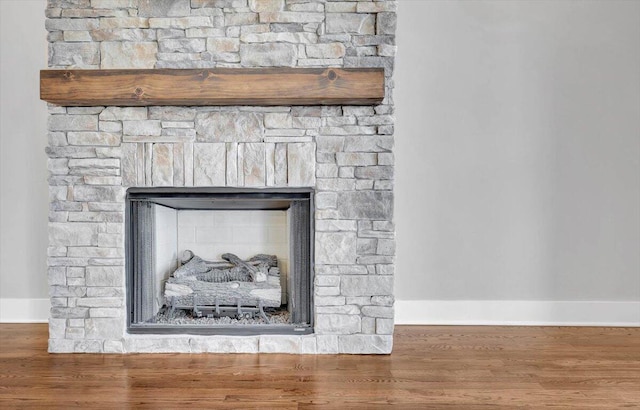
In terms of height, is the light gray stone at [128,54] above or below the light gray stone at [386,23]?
below

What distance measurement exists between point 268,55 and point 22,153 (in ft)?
5.77

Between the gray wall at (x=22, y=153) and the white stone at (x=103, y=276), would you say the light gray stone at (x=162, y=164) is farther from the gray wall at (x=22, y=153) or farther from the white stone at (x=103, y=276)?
the gray wall at (x=22, y=153)

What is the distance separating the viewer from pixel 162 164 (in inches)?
89.4

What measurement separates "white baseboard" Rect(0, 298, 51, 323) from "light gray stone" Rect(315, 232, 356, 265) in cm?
183

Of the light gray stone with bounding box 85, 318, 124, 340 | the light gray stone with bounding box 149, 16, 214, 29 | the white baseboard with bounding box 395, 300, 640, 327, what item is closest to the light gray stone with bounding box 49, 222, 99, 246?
the light gray stone with bounding box 85, 318, 124, 340

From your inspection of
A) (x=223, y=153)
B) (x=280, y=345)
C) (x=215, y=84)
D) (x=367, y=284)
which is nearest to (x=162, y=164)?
(x=223, y=153)

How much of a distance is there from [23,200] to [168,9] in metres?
1.57

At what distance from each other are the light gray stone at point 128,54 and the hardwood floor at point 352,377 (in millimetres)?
1447

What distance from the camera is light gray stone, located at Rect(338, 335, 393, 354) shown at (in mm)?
2275

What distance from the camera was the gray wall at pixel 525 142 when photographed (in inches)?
110

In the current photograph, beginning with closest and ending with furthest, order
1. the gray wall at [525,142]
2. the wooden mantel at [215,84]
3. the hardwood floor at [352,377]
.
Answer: the hardwood floor at [352,377] < the wooden mantel at [215,84] < the gray wall at [525,142]

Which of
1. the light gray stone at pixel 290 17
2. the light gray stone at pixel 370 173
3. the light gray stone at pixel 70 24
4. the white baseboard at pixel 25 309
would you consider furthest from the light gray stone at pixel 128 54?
the white baseboard at pixel 25 309

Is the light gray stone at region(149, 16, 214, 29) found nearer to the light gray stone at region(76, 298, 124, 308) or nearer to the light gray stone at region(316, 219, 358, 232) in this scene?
the light gray stone at region(316, 219, 358, 232)

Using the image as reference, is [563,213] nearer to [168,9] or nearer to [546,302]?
[546,302]
